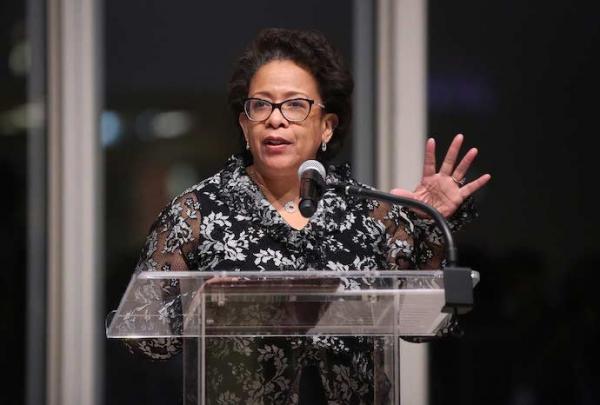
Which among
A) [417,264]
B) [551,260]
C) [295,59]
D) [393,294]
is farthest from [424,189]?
[551,260]

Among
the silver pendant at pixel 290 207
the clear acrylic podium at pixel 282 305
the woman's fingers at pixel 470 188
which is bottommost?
the clear acrylic podium at pixel 282 305

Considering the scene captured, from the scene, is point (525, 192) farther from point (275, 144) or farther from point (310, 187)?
point (310, 187)

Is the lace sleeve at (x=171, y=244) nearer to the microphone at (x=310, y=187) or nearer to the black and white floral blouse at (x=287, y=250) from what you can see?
the black and white floral blouse at (x=287, y=250)

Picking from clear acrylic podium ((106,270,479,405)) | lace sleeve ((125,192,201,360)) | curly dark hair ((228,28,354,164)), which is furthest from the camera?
curly dark hair ((228,28,354,164))

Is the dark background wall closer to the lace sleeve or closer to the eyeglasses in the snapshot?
the eyeglasses

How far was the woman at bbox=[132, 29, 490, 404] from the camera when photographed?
2373 mm

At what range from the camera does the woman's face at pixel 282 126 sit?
2.45 metres

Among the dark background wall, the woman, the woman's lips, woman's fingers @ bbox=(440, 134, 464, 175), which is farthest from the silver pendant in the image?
the dark background wall

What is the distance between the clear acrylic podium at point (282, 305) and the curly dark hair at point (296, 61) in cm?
73

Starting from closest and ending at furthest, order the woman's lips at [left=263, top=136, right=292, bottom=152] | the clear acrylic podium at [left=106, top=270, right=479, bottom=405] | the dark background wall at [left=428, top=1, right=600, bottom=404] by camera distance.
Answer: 1. the clear acrylic podium at [left=106, top=270, right=479, bottom=405]
2. the woman's lips at [left=263, top=136, right=292, bottom=152]
3. the dark background wall at [left=428, top=1, right=600, bottom=404]

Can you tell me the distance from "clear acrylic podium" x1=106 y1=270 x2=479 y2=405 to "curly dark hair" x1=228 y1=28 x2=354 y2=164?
73 centimetres

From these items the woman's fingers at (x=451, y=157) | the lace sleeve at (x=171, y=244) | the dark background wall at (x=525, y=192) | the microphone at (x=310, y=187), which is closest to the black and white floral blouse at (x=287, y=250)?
the lace sleeve at (x=171, y=244)

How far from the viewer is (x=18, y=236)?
4.05m

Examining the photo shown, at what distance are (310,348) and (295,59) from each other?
83 cm
